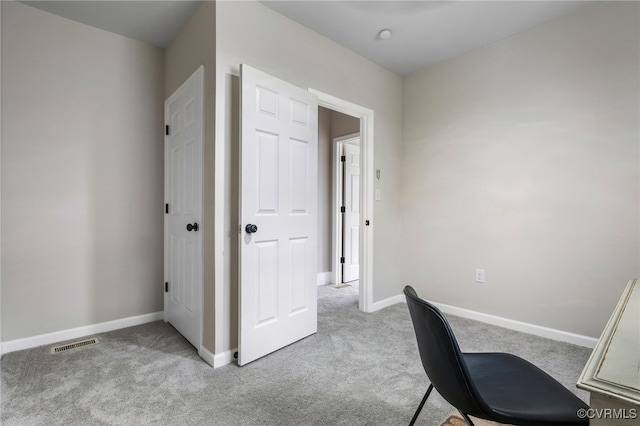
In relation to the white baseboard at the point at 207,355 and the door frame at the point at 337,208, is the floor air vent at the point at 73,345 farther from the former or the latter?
the door frame at the point at 337,208

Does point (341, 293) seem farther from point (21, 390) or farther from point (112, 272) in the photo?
point (21, 390)

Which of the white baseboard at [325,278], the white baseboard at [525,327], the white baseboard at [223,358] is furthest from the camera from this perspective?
the white baseboard at [325,278]

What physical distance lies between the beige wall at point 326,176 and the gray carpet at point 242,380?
1.77 m

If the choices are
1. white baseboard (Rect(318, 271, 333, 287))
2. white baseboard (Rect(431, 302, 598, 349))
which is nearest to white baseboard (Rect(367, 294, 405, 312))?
white baseboard (Rect(431, 302, 598, 349))

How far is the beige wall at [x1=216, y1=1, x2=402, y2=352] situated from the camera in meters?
2.06

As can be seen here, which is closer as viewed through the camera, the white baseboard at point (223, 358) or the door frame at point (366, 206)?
the white baseboard at point (223, 358)

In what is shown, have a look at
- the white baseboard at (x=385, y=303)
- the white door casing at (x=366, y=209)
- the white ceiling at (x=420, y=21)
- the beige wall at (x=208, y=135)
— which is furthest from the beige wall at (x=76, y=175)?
the white baseboard at (x=385, y=303)

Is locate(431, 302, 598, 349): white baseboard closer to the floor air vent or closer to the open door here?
the open door

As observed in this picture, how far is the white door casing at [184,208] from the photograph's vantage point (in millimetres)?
2211

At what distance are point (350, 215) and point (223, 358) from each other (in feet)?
9.25

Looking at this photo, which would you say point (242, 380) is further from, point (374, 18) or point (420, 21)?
point (420, 21)

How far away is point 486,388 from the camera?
43.7 inches

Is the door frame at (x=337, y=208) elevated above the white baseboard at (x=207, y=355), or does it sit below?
above

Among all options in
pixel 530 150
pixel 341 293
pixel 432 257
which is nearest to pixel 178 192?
pixel 341 293
